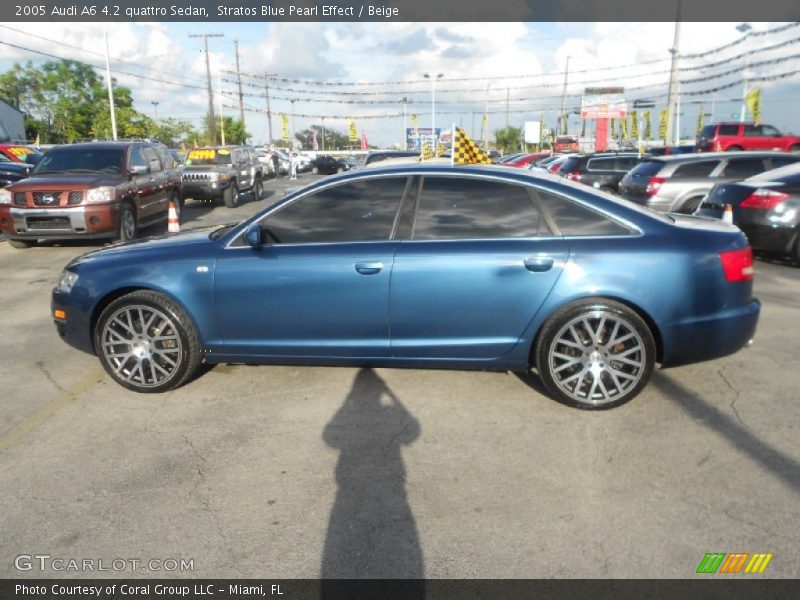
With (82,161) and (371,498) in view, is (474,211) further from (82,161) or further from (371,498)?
(82,161)

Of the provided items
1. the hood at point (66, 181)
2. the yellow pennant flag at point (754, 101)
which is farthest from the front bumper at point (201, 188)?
the yellow pennant flag at point (754, 101)

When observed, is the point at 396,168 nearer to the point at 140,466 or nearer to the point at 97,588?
the point at 140,466

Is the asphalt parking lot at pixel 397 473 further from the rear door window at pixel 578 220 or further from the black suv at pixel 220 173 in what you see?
the black suv at pixel 220 173

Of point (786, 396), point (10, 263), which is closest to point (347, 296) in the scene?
point (786, 396)

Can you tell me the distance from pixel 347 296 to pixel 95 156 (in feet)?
29.4

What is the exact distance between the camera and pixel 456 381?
15.4 ft

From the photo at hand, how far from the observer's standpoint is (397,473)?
134 inches

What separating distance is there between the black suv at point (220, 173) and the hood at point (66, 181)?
743 cm

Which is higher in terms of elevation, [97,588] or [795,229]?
[795,229]

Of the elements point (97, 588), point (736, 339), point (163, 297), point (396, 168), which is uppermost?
point (396, 168)

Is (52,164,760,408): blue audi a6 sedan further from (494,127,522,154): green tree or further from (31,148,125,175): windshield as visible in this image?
(494,127,522,154): green tree

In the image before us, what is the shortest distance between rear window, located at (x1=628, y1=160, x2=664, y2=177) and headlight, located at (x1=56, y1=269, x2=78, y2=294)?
10390mm

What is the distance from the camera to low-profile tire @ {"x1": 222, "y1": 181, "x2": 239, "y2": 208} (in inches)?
737

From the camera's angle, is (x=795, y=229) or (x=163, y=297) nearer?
(x=163, y=297)
